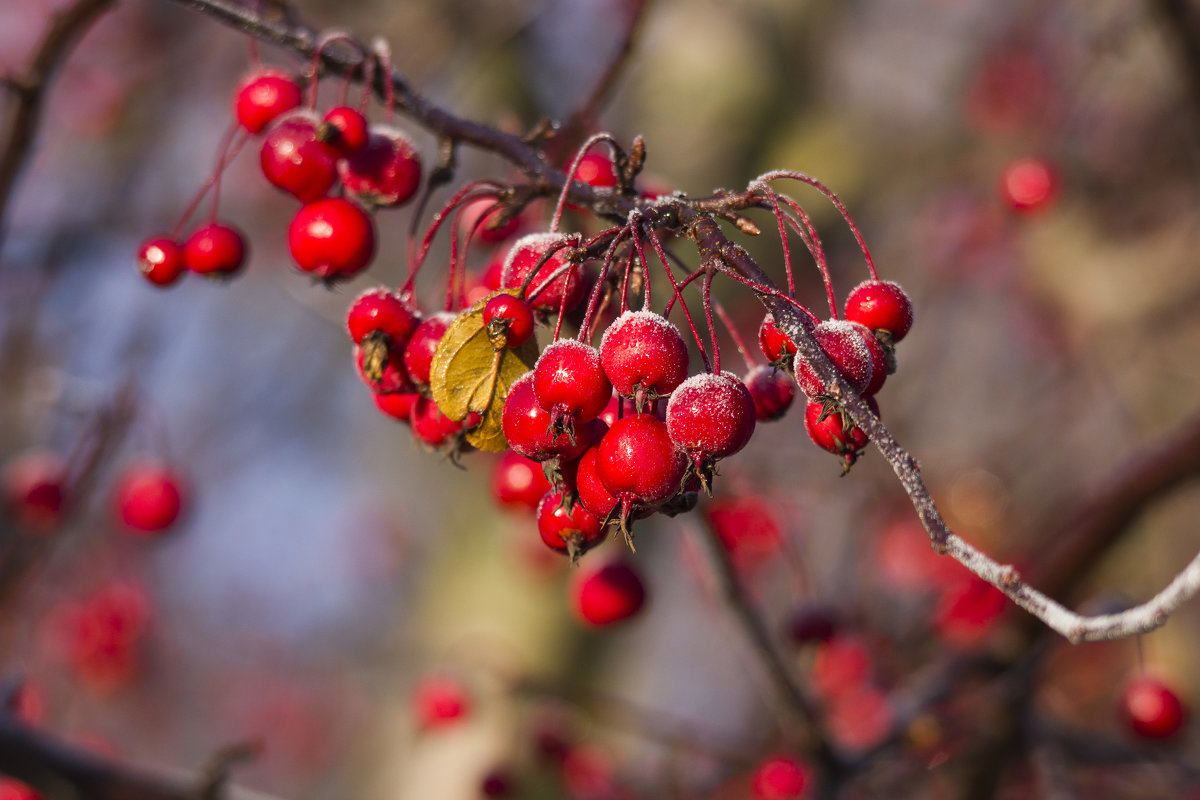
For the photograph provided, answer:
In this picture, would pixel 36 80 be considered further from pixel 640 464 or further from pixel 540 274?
pixel 640 464

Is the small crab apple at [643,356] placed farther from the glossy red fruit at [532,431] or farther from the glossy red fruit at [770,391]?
the glossy red fruit at [770,391]

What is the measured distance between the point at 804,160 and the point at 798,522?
1943 millimetres

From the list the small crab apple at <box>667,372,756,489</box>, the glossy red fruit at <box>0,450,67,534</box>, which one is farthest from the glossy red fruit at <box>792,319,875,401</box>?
the glossy red fruit at <box>0,450,67,534</box>

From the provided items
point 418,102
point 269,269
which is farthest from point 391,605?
point 418,102

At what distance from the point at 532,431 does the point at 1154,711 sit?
→ 2219mm

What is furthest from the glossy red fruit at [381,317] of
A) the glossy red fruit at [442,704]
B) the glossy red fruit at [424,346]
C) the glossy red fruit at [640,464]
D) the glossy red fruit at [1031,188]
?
the glossy red fruit at [1031,188]

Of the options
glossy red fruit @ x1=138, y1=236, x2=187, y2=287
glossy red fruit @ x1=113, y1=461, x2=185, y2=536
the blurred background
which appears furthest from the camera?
the blurred background

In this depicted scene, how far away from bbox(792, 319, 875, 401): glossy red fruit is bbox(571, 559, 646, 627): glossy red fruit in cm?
89

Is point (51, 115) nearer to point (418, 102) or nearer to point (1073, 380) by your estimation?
point (418, 102)

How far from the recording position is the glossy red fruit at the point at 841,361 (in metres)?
0.91

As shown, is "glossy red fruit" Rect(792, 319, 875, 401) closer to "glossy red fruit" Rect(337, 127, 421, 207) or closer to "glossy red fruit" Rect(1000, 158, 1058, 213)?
"glossy red fruit" Rect(337, 127, 421, 207)

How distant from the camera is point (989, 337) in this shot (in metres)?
7.15

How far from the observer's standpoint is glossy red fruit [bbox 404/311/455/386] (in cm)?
111

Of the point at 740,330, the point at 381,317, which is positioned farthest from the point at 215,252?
the point at 740,330
